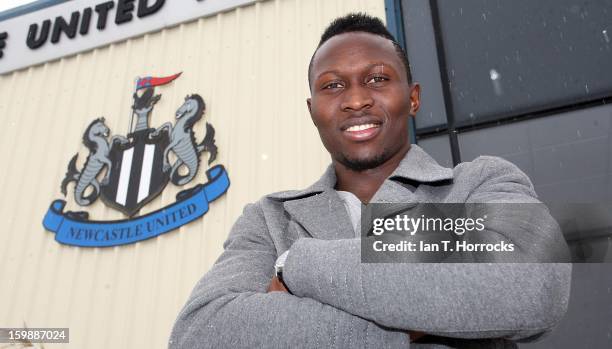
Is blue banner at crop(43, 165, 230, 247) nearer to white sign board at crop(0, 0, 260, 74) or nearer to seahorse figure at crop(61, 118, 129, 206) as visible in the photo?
seahorse figure at crop(61, 118, 129, 206)

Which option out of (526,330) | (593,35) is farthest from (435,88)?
(526,330)

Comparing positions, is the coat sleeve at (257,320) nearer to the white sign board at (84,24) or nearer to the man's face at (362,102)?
the man's face at (362,102)

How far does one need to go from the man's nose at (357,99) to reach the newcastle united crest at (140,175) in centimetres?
215

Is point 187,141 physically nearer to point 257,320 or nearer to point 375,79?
point 375,79

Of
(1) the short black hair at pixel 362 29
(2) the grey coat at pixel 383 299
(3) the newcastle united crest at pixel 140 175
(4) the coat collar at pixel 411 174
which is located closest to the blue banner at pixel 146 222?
(3) the newcastle united crest at pixel 140 175

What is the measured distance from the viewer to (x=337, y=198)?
1.35 m

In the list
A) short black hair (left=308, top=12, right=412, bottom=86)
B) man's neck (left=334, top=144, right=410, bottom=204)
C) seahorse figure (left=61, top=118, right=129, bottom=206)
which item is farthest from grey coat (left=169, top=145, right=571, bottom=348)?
seahorse figure (left=61, top=118, right=129, bottom=206)

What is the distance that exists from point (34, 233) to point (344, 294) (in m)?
3.85

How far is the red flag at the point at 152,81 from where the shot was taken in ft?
13.2

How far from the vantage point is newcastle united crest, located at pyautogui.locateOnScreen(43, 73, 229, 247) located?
3451 millimetres

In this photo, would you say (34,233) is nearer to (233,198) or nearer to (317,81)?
(233,198)

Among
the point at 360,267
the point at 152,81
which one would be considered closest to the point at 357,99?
the point at 360,267

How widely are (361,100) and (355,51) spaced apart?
7.5 inches

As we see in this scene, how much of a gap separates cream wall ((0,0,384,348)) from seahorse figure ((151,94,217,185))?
75 millimetres
